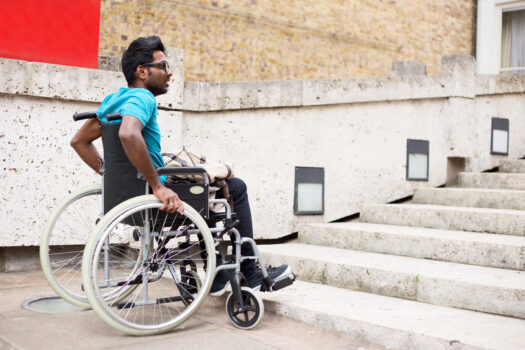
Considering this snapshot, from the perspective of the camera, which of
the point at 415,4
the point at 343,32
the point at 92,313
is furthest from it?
the point at 415,4

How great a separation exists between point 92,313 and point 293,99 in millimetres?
2648

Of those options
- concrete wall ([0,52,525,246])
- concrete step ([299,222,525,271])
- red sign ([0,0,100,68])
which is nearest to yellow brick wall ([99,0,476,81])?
red sign ([0,0,100,68])

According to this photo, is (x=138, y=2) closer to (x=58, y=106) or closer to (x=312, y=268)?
(x=58, y=106)

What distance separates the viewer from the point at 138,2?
963cm

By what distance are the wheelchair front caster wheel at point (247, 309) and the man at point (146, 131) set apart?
128 mm

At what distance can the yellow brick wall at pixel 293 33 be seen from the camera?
9.84 meters

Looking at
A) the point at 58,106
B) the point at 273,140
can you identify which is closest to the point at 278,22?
the point at 273,140

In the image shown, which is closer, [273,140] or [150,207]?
[150,207]

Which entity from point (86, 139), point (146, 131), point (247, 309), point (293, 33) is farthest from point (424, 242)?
point (293, 33)

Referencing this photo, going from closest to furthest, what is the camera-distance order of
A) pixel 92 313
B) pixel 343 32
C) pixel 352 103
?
pixel 92 313
pixel 352 103
pixel 343 32

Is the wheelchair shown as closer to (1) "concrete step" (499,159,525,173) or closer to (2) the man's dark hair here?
(2) the man's dark hair

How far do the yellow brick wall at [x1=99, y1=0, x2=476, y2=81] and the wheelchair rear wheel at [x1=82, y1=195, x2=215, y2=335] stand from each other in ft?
23.1

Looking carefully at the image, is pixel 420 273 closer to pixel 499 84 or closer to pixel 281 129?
pixel 281 129

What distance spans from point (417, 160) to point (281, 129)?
1.56 meters
